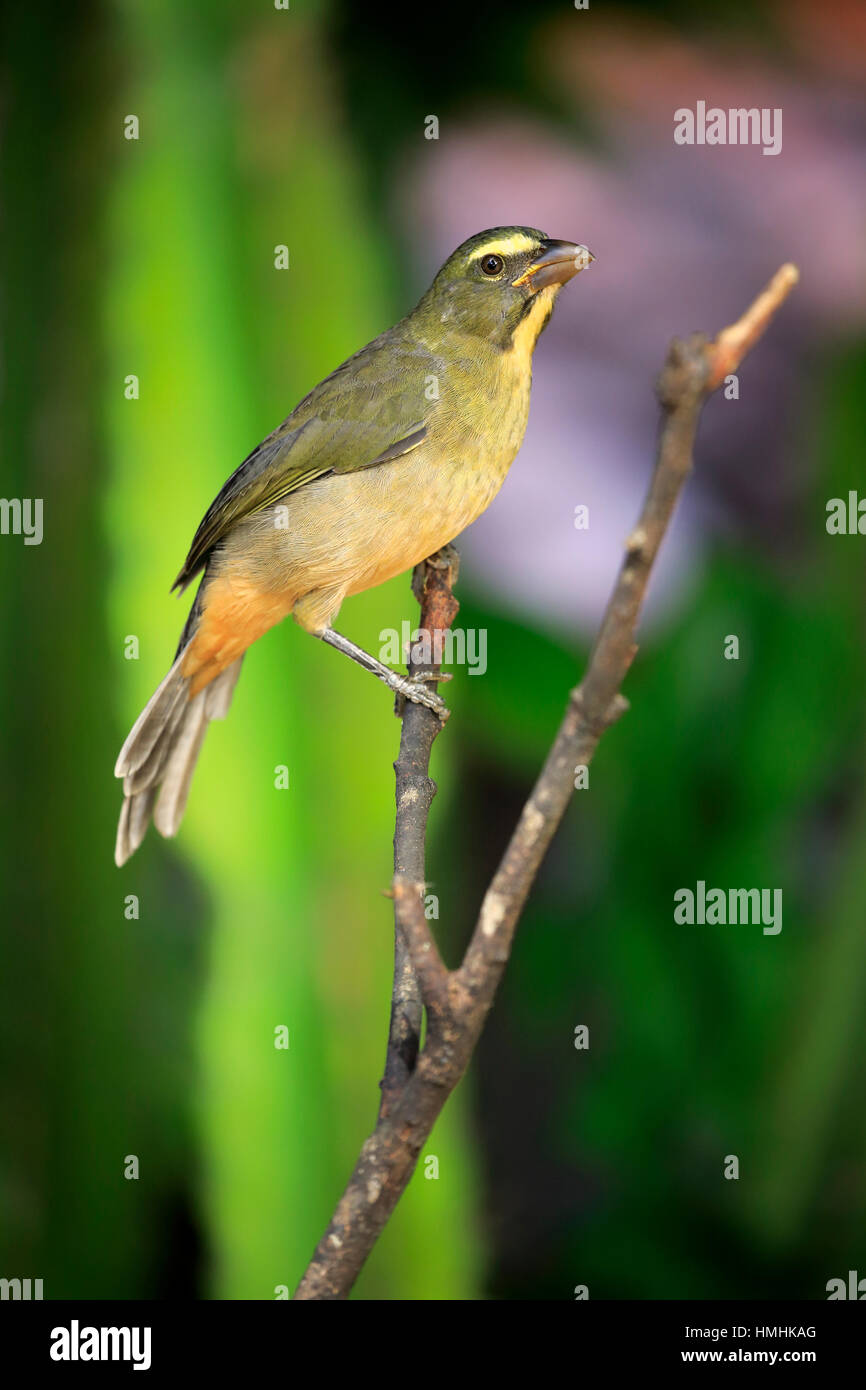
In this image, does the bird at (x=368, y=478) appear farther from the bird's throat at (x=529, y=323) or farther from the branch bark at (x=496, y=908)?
the branch bark at (x=496, y=908)

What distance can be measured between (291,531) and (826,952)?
5.04 feet

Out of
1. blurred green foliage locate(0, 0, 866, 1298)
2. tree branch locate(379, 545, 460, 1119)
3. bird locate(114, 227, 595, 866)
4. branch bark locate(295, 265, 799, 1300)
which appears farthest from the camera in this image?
blurred green foliage locate(0, 0, 866, 1298)

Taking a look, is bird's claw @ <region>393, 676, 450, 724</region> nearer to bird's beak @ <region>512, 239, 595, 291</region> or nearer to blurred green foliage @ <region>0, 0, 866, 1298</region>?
blurred green foliage @ <region>0, 0, 866, 1298</region>

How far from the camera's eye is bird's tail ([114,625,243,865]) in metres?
2.24

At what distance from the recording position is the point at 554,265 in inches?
85.8

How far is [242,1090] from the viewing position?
2.55 metres

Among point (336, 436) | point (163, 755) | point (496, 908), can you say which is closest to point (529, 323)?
point (336, 436)

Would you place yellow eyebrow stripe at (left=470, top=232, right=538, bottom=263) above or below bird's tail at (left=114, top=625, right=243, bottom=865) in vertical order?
above

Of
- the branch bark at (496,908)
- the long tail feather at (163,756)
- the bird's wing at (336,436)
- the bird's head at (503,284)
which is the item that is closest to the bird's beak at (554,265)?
the bird's head at (503,284)

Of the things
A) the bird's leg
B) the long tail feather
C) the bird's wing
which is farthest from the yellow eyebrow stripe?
the long tail feather

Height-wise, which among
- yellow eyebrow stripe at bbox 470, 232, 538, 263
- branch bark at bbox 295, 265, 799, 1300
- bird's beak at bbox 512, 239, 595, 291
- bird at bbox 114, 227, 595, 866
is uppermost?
yellow eyebrow stripe at bbox 470, 232, 538, 263

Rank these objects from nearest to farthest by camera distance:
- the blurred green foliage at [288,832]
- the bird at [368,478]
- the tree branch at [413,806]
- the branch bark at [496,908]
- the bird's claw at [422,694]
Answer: the branch bark at [496,908] → the tree branch at [413,806] → the bird's claw at [422,694] → the bird at [368,478] → the blurred green foliage at [288,832]

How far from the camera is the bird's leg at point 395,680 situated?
1.97 metres

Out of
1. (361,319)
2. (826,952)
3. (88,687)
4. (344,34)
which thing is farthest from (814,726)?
(344,34)
